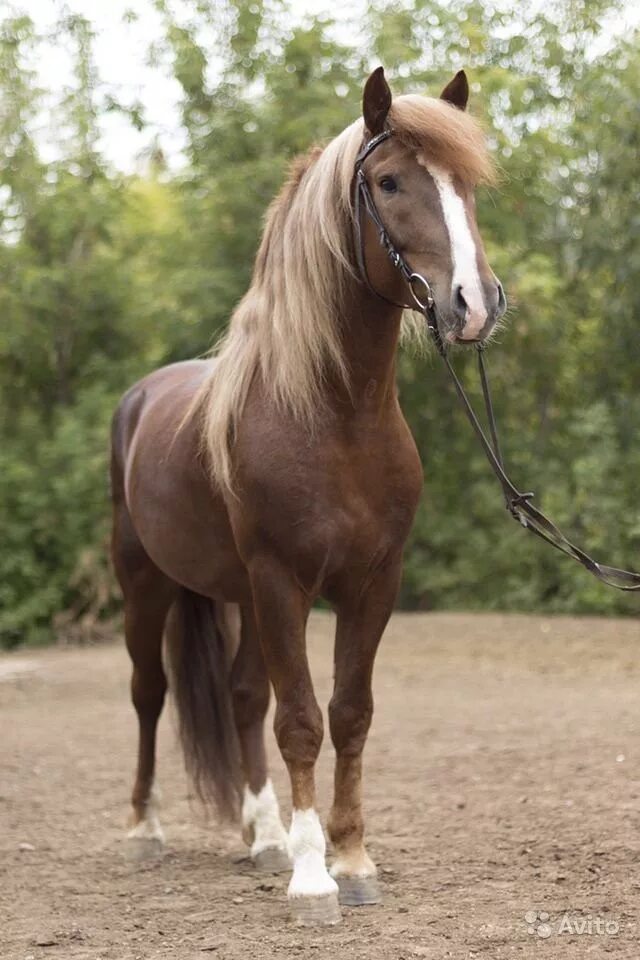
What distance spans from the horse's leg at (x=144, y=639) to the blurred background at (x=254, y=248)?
22.3 ft

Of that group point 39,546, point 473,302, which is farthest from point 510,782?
point 39,546

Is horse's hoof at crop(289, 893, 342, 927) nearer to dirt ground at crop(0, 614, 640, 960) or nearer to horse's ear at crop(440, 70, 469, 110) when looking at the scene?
dirt ground at crop(0, 614, 640, 960)

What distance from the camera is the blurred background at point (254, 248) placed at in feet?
38.3

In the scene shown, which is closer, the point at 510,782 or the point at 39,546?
the point at 510,782

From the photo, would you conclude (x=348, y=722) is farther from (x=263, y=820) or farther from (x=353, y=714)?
(x=263, y=820)

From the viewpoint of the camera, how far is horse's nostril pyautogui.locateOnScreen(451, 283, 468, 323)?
3.05m

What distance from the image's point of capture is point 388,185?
10.9 feet

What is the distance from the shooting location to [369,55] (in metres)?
12.0

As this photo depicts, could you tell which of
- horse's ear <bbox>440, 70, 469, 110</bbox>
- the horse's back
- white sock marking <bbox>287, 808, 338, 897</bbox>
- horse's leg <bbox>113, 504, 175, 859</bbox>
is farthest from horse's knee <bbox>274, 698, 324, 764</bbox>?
horse's ear <bbox>440, 70, 469, 110</bbox>

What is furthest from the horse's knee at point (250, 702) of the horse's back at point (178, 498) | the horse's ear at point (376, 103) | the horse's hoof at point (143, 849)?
the horse's ear at point (376, 103)

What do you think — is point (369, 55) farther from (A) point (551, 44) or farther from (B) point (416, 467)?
(B) point (416, 467)

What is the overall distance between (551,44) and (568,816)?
31.3ft

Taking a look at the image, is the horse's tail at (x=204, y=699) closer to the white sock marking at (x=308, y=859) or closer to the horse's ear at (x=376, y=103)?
the white sock marking at (x=308, y=859)

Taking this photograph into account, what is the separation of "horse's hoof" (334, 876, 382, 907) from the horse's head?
1.60m
